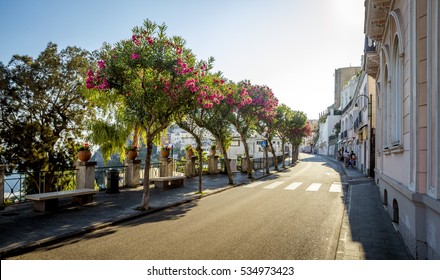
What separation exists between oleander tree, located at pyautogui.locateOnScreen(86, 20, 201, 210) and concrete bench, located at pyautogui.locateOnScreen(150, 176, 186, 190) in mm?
4754

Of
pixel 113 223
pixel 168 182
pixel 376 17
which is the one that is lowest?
pixel 113 223

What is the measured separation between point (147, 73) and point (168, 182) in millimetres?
7559

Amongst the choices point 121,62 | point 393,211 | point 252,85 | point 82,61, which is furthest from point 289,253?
point 82,61

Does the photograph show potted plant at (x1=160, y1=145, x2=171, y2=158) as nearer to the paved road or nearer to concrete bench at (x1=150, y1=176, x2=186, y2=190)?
concrete bench at (x1=150, y1=176, x2=186, y2=190)

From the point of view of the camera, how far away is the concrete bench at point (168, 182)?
1449 cm

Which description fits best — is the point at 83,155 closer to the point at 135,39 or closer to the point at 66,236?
the point at 135,39

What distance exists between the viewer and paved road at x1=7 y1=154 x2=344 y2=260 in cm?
536

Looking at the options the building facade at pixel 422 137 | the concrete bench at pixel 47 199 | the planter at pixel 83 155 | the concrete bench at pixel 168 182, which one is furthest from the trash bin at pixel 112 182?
the building facade at pixel 422 137

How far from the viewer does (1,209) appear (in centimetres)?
898

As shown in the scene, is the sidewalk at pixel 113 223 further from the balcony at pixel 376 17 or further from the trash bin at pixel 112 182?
the balcony at pixel 376 17

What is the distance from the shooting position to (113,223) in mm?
7734

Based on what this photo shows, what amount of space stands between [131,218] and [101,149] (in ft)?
41.0

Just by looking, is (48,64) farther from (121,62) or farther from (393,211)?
(393,211)

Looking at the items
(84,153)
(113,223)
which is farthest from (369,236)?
(84,153)
